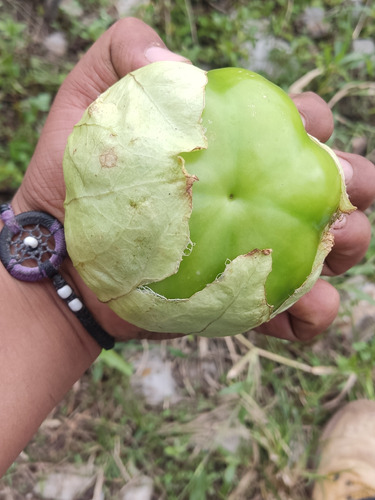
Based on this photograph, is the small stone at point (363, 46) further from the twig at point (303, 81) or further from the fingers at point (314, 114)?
the fingers at point (314, 114)

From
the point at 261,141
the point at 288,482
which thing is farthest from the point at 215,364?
the point at 261,141

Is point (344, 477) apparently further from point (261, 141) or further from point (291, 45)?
point (291, 45)

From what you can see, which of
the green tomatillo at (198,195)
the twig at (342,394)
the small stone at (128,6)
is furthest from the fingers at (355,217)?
the small stone at (128,6)

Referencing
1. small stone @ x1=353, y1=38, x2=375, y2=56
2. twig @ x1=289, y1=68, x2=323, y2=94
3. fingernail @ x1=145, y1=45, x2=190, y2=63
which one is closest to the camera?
fingernail @ x1=145, y1=45, x2=190, y2=63

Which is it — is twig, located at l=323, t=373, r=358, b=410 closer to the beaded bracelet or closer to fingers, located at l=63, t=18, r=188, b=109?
the beaded bracelet

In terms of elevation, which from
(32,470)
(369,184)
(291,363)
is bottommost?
(291,363)

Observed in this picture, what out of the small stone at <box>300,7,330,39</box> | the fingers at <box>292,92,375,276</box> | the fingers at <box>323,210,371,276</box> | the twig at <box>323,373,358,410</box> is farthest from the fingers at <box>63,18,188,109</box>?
the twig at <box>323,373,358,410</box>
